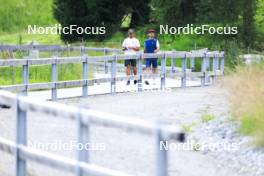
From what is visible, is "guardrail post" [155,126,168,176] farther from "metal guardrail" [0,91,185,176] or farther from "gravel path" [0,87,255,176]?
"gravel path" [0,87,255,176]

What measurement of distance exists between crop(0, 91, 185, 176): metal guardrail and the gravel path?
122 millimetres

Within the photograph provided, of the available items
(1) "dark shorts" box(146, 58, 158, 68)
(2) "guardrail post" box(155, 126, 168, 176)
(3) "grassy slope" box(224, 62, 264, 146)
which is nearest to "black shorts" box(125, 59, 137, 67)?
(1) "dark shorts" box(146, 58, 158, 68)

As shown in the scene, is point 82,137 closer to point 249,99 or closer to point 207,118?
point 249,99

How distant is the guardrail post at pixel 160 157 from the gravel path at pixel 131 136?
0.12 meters

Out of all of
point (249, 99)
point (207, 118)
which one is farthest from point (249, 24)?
point (249, 99)

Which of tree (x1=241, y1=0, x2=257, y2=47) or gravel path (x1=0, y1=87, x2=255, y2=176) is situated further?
tree (x1=241, y1=0, x2=257, y2=47)

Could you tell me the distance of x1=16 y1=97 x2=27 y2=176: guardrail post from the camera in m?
7.50

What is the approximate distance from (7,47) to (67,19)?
51.7ft

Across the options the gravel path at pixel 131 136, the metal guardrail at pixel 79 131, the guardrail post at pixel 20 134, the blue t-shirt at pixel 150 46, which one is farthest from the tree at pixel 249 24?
the guardrail post at pixel 20 134

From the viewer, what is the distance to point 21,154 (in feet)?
25.0

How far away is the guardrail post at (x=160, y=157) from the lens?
18.4 feet

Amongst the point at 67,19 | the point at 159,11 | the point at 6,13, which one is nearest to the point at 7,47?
the point at 159,11

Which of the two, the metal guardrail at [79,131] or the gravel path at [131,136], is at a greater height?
the metal guardrail at [79,131]

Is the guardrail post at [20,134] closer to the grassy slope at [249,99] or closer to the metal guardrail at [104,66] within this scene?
the grassy slope at [249,99]
